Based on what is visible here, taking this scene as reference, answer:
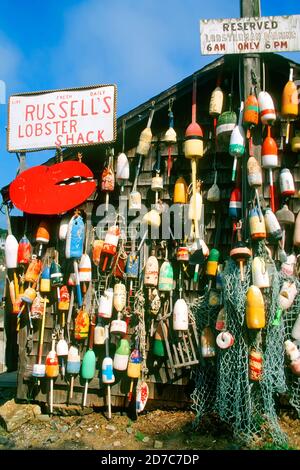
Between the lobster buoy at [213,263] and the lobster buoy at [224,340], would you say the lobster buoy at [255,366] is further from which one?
the lobster buoy at [213,263]

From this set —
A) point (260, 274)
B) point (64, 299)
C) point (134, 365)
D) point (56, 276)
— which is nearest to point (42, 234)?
point (56, 276)

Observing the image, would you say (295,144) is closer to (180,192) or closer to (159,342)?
(180,192)

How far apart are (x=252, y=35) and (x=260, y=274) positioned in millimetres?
2624

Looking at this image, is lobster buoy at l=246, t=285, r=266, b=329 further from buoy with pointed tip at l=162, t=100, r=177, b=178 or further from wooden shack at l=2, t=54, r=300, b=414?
buoy with pointed tip at l=162, t=100, r=177, b=178

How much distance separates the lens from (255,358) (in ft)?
13.8

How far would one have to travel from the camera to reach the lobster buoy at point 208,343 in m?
4.63

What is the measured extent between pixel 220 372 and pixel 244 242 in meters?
1.36

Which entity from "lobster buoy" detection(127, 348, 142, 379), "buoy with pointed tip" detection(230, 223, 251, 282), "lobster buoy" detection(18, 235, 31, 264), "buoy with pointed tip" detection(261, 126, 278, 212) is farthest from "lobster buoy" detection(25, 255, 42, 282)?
"buoy with pointed tip" detection(261, 126, 278, 212)

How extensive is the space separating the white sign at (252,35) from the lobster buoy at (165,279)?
2.46m

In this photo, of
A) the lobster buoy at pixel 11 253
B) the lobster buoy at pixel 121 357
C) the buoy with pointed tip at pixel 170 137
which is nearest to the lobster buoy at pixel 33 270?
the lobster buoy at pixel 11 253

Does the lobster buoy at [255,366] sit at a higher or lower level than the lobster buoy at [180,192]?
lower

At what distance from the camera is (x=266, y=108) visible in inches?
181

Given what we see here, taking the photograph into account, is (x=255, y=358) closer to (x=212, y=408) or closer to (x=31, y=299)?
(x=212, y=408)

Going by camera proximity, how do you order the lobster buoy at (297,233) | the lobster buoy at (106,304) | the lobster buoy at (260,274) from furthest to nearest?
the lobster buoy at (106,304) → the lobster buoy at (297,233) → the lobster buoy at (260,274)
